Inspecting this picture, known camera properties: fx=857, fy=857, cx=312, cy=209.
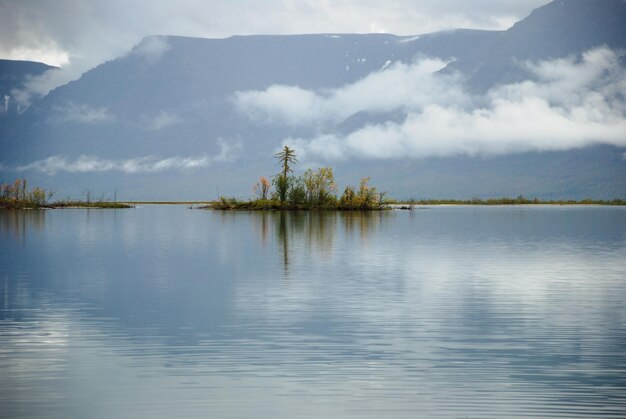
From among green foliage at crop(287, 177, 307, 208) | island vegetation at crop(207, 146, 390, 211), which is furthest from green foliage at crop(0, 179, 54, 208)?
green foliage at crop(287, 177, 307, 208)

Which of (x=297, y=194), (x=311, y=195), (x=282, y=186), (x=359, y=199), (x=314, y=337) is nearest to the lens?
(x=314, y=337)

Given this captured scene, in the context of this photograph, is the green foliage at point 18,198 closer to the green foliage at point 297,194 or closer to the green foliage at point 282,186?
the green foliage at point 282,186

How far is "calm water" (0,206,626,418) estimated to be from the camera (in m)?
14.7

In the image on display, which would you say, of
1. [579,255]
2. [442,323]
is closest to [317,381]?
[442,323]

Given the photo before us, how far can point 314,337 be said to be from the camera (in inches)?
776

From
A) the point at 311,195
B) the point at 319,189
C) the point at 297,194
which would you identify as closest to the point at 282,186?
the point at 297,194

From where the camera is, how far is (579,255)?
41062mm

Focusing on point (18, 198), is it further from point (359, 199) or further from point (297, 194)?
point (359, 199)

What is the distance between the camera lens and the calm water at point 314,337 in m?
14.7

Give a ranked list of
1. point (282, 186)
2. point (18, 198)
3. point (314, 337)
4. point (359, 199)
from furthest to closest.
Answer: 1. point (18, 198)
2. point (359, 199)
3. point (282, 186)
4. point (314, 337)

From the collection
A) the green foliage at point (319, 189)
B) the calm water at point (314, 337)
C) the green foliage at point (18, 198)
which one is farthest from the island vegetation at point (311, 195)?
the calm water at point (314, 337)

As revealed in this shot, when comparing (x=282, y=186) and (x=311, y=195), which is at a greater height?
(x=282, y=186)

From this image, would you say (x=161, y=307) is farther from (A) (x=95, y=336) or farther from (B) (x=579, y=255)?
(B) (x=579, y=255)

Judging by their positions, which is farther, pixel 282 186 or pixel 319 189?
pixel 319 189
